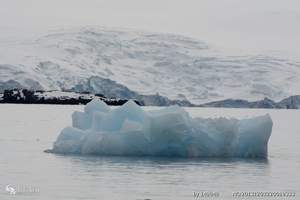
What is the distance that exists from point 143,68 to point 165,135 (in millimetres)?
156996

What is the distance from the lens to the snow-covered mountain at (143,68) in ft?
497

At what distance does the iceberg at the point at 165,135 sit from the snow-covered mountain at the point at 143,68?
383ft

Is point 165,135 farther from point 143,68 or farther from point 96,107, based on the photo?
point 143,68

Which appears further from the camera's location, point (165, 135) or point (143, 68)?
point (143, 68)

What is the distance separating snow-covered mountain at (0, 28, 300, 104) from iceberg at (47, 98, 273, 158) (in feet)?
383

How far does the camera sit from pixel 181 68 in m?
173

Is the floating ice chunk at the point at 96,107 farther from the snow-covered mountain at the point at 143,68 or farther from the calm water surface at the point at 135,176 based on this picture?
the snow-covered mountain at the point at 143,68

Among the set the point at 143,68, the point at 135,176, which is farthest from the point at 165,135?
the point at 143,68

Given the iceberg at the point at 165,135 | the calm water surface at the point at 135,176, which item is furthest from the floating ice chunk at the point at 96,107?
the calm water surface at the point at 135,176

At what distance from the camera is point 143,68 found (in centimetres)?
18150

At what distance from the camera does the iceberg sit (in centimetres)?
2467

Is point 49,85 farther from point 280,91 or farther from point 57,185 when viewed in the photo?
point 57,185

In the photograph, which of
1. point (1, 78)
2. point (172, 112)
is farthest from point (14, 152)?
point (1, 78)

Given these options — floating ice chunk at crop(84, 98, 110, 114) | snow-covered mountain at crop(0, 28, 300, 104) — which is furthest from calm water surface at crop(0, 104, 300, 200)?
snow-covered mountain at crop(0, 28, 300, 104)
